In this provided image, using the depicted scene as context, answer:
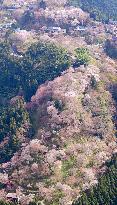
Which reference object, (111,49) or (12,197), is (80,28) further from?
(12,197)

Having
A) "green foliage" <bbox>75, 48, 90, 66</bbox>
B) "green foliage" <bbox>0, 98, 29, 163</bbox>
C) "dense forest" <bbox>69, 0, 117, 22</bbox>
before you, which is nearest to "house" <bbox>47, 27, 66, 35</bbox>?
"dense forest" <bbox>69, 0, 117, 22</bbox>

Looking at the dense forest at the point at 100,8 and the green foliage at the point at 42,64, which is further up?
the dense forest at the point at 100,8

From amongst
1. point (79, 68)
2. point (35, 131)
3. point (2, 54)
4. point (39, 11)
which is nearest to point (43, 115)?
point (35, 131)

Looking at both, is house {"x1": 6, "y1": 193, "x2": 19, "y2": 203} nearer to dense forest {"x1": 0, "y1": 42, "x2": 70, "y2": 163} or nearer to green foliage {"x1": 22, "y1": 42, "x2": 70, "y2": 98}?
dense forest {"x1": 0, "y1": 42, "x2": 70, "y2": 163}

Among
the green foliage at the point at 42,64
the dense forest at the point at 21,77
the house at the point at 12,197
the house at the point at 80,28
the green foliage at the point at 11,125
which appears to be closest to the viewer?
the house at the point at 12,197

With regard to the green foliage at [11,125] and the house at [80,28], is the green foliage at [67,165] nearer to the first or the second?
the green foliage at [11,125]

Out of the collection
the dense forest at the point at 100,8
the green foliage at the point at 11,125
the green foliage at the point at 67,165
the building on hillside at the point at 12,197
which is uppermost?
the dense forest at the point at 100,8

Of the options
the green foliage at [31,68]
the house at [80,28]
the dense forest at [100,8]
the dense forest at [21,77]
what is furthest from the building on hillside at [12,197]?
the dense forest at [100,8]
